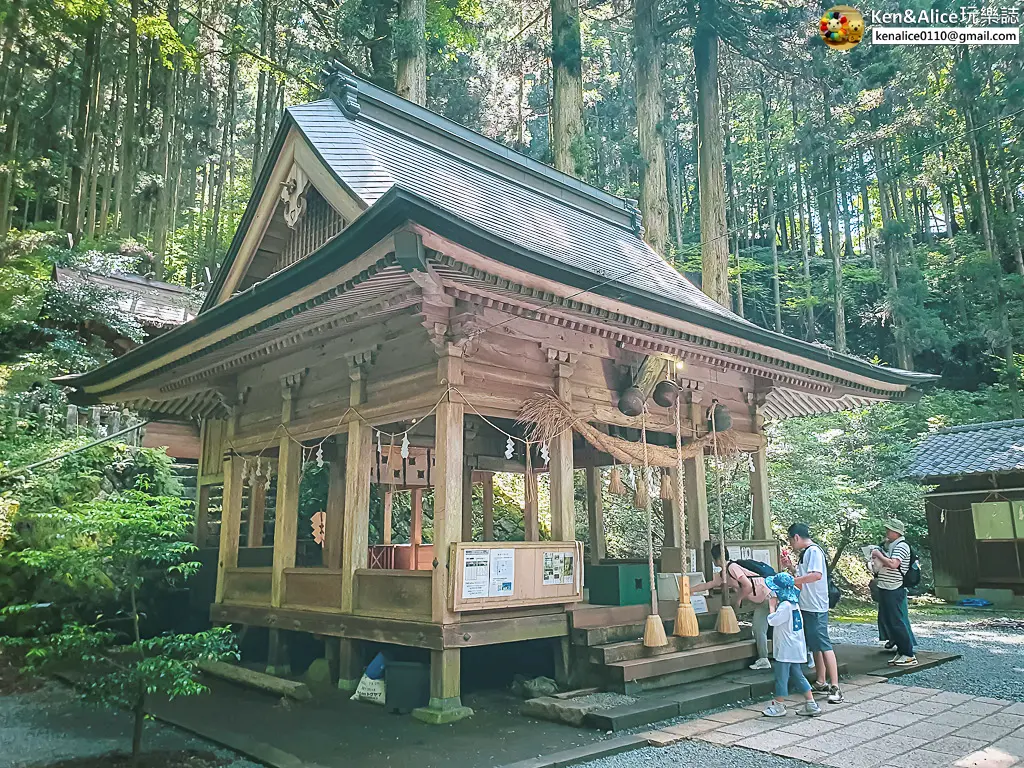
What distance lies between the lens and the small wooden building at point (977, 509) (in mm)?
14109

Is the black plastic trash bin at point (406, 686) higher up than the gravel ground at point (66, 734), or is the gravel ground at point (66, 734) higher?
the black plastic trash bin at point (406, 686)

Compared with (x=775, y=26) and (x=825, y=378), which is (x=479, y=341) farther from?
(x=775, y=26)

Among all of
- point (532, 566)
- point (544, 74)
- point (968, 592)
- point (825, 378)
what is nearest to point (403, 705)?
point (532, 566)

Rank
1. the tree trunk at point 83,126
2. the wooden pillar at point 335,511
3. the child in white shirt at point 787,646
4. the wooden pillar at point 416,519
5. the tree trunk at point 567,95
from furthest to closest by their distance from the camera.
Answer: the tree trunk at point 83,126, the tree trunk at point 567,95, the wooden pillar at point 416,519, the wooden pillar at point 335,511, the child in white shirt at point 787,646

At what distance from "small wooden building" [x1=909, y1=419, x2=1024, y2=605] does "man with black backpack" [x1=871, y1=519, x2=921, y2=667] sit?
8013 mm

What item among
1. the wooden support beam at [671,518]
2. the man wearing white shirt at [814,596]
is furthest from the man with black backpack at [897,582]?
the wooden support beam at [671,518]

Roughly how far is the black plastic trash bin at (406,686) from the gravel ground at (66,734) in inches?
56.8

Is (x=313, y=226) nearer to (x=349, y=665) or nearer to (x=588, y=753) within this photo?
(x=349, y=665)

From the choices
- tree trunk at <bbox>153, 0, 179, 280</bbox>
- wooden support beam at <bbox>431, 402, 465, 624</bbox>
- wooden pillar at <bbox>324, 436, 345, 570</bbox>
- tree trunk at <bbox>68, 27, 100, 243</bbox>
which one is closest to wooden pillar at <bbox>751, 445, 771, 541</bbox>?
wooden support beam at <bbox>431, 402, 465, 624</bbox>

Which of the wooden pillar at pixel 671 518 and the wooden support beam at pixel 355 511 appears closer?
the wooden support beam at pixel 355 511

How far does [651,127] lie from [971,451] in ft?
33.4

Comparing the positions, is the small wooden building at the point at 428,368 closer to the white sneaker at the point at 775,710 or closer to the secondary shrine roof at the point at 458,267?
the secondary shrine roof at the point at 458,267

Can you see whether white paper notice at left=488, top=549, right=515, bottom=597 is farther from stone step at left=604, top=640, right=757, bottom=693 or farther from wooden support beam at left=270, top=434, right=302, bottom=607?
wooden support beam at left=270, top=434, right=302, bottom=607

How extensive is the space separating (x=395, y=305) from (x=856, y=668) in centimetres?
631
